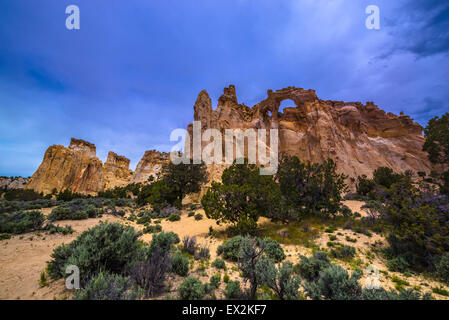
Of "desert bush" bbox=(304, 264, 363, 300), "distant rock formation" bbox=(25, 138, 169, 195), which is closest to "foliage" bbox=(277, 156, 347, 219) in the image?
"desert bush" bbox=(304, 264, 363, 300)

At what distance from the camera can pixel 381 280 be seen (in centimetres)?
580

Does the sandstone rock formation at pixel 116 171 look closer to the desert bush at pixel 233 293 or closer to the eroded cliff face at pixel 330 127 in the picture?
the eroded cliff face at pixel 330 127

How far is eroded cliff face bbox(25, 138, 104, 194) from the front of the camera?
38031 millimetres

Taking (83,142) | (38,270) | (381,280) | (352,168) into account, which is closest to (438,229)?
(381,280)

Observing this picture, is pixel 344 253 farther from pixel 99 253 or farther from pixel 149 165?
pixel 149 165

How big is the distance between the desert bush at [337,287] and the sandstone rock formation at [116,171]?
194 feet

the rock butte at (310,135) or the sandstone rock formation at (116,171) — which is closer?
the rock butte at (310,135)

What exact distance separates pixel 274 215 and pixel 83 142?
6120cm

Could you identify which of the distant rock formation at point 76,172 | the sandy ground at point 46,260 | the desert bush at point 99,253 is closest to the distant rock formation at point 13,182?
the distant rock formation at point 76,172

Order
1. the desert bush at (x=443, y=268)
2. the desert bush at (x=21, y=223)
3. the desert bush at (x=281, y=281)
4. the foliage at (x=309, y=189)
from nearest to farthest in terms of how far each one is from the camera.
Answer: the desert bush at (x=281, y=281)
the desert bush at (x=443, y=268)
the desert bush at (x=21, y=223)
the foliage at (x=309, y=189)

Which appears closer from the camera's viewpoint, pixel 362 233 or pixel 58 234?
pixel 58 234

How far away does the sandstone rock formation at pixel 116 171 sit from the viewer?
52.3 m

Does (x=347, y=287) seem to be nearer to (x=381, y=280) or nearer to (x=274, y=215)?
(x=381, y=280)

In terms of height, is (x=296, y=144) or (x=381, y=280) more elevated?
(x=296, y=144)
